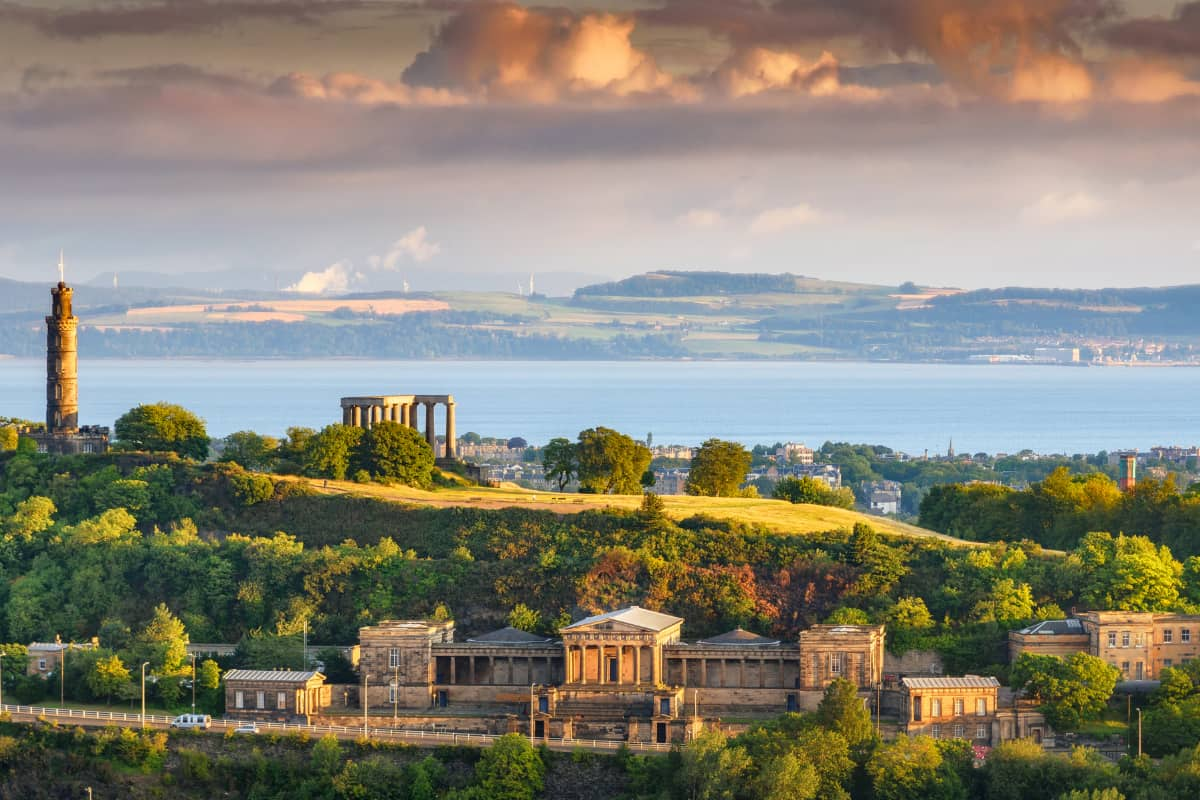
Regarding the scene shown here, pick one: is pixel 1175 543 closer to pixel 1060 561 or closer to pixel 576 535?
pixel 1060 561

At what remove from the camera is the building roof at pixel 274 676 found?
277 ft

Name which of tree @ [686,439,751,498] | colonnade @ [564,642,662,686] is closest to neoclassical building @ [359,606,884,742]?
colonnade @ [564,642,662,686]

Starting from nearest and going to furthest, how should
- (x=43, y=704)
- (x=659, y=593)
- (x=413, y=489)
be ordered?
(x=43, y=704)
(x=659, y=593)
(x=413, y=489)

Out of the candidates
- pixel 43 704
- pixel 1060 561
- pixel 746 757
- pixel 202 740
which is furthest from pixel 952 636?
pixel 43 704

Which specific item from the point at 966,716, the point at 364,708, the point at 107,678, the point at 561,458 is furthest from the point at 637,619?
the point at 561,458

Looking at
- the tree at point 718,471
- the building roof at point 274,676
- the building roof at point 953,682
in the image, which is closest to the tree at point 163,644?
the building roof at point 274,676

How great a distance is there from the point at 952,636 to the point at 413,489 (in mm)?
34038

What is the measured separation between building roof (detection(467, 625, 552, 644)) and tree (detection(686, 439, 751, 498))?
30129mm

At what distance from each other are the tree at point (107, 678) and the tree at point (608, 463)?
35.5 m

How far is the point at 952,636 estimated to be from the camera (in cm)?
8788

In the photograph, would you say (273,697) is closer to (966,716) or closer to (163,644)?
(163,644)

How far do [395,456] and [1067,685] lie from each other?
140ft

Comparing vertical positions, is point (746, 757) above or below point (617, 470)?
below

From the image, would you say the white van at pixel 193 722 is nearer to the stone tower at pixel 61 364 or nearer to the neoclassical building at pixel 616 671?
the neoclassical building at pixel 616 671
